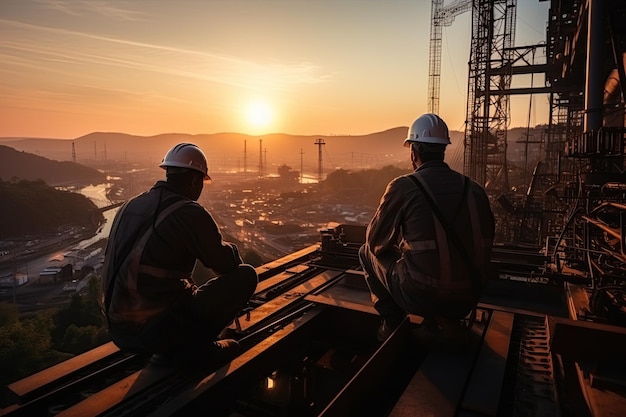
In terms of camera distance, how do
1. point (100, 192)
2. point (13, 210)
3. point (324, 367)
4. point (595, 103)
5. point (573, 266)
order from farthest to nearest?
point (100, 192)
point (13, 210)
point (595, 103)
point (573, 266)
point (324, 367)

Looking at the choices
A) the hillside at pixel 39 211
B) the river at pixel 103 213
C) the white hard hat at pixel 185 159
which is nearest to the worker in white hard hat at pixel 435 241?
the white hard hat at pixel 185 159

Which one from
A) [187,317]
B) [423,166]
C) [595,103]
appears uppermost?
[595,103]

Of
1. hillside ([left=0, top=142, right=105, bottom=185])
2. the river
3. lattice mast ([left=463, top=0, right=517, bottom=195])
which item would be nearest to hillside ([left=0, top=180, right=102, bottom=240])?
the river

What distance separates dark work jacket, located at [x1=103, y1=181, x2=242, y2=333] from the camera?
2.57m

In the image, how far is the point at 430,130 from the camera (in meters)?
3.09

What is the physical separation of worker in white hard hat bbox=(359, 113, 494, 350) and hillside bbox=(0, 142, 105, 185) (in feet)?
333

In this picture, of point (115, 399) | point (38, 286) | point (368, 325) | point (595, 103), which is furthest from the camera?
point (38, 286)

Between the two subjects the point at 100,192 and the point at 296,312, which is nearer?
the point at 296,312

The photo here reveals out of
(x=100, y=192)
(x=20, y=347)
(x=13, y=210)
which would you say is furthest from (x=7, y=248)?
(x=100, y=192)

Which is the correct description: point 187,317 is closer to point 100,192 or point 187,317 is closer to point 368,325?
point 368,325

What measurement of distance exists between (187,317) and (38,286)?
38712 millimetres

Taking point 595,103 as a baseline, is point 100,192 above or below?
below

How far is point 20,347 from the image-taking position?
16422 mm

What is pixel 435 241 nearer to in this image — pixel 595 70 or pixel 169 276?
pixel 169 276
